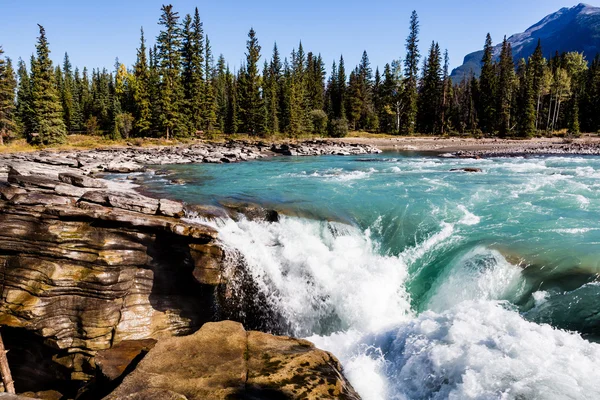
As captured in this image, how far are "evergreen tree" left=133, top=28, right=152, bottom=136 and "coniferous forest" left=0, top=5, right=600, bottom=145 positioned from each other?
162 mm

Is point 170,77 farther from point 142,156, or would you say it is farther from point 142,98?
point 142,156

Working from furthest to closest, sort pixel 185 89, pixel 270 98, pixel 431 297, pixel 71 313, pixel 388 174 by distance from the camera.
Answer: pixel 270 98 → pixel 185 89 → pixel 388 174 → pixel 431 297 → pixel 71 313

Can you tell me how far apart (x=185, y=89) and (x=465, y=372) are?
199 feet

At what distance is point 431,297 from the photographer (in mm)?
10234

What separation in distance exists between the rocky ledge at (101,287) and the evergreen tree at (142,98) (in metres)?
47.7

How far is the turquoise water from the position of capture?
6.38 m

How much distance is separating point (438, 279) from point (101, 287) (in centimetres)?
943

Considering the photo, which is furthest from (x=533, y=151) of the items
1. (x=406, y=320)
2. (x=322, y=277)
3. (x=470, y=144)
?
(x=406, y=320)

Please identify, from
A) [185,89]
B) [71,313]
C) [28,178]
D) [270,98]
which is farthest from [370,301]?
[270,98]

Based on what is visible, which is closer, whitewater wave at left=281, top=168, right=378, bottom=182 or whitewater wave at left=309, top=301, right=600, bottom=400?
whitewater wave at left=309, top=301, right=600, bottom=400

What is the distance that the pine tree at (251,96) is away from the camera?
63156 millimetres

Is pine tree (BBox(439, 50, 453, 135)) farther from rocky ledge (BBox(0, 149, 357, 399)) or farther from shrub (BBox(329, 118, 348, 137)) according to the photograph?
rocky ledge (BBox(0, 149, 357, 399))

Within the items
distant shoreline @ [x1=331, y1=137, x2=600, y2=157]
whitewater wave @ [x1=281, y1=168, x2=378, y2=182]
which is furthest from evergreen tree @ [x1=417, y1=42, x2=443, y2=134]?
whitewater wave @ [x1=281, y1=168, x2=378, y2=182]

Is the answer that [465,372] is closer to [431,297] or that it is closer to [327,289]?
[431,297]
